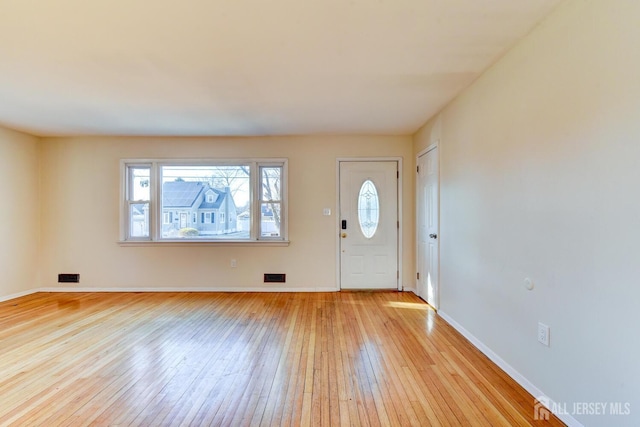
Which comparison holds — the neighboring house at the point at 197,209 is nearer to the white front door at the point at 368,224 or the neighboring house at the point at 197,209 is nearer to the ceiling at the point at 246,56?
the ceiling at the point at 246,56

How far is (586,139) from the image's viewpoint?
61.7 inches

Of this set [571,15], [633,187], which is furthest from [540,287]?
→ [571,15]

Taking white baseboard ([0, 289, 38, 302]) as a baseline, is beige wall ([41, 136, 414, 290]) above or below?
above

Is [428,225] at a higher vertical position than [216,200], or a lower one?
lower

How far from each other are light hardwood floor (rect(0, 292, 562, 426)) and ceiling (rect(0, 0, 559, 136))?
2423 millimetres

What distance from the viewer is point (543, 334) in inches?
74.1

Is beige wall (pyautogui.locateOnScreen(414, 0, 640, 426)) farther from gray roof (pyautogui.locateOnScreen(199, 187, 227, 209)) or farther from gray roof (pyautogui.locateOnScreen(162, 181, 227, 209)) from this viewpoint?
gray roof (pyautogui.locateOnScreen(162, 181, 227, 209))

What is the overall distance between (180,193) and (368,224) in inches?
119

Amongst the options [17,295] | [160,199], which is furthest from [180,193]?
[17,295]

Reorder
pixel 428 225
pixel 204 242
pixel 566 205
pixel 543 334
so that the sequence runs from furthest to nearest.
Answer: pixel 204 242 → pixel 428 225 → pixel 543 334 → pixel 566 205

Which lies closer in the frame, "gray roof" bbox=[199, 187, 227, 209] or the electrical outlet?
the electrical outlet

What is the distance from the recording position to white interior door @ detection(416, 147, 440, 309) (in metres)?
3.70

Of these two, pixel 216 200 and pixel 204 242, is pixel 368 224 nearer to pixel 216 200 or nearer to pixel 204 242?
pixel 216 200

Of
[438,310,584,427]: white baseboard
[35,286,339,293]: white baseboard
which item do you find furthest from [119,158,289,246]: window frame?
[438,310,584,427]: white baseboard
